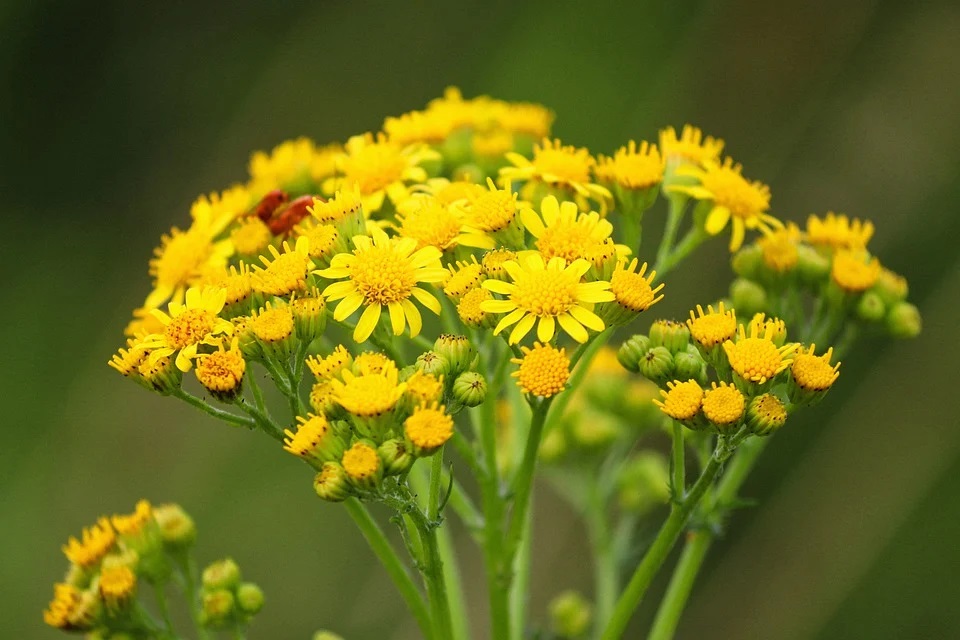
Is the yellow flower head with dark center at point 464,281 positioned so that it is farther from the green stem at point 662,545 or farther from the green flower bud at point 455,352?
the green stem at point 662,545

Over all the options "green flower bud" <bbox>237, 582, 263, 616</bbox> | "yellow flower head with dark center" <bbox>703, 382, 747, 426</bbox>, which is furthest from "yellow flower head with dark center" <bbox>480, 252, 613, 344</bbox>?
"green flower bud" <bbox>237, 582, 263, 616</bbox>

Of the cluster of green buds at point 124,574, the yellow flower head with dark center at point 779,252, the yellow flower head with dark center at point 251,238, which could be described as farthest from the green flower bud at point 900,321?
the cluster of green buds at point 124,574

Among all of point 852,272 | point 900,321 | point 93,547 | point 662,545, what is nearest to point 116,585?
point 93,547

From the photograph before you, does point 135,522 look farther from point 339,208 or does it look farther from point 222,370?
point 339,208

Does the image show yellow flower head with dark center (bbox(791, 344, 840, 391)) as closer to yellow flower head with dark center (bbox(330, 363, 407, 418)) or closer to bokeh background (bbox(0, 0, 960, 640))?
yellow flower head with dark center (bbox(330, 363, 407, 418))

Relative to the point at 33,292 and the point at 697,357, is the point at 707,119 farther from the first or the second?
the point at 33,292

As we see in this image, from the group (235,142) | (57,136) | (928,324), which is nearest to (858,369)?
(928,324)
